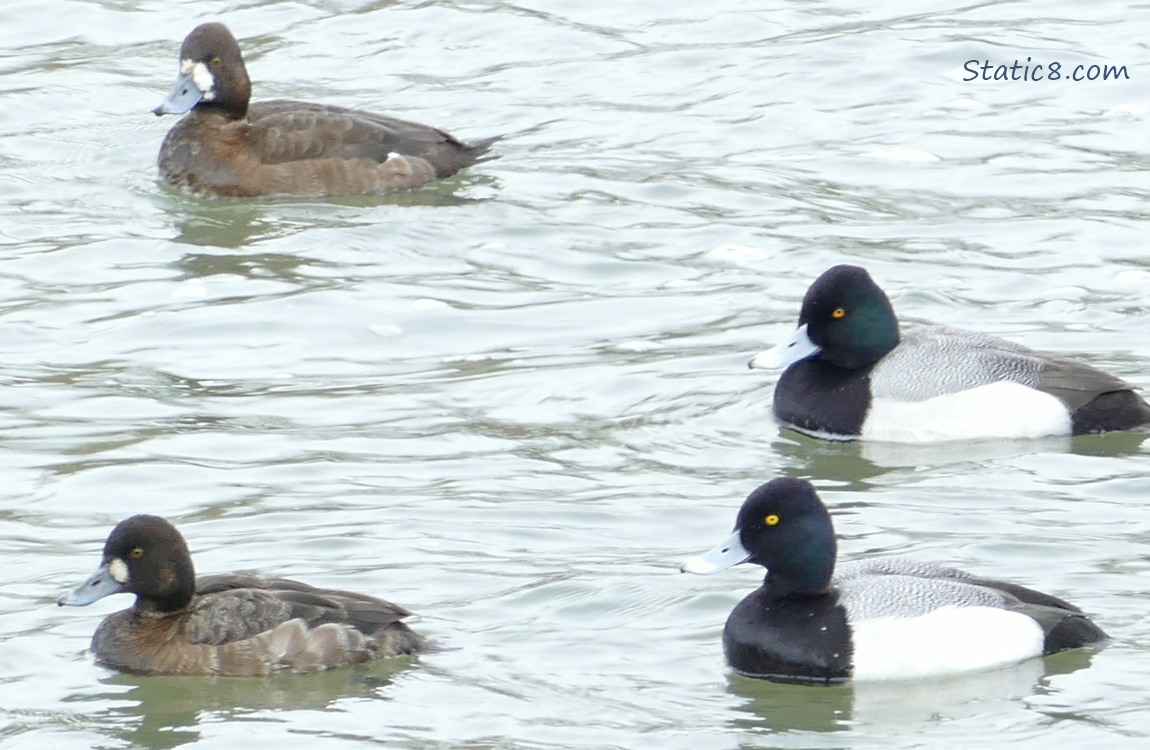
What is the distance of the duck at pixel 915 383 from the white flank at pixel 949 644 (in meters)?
2.80

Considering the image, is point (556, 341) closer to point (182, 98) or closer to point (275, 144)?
point (275, 144)

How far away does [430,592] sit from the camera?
8586mm

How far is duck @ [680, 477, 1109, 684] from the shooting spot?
7.85 m

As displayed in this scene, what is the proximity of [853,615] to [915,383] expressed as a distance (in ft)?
9.71

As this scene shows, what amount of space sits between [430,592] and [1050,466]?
3035 millimetres

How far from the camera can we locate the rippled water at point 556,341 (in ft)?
25.8

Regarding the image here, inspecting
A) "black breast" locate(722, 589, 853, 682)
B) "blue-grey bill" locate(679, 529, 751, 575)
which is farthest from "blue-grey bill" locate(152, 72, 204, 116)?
"black breast" locate(722, 589, 853, 682)

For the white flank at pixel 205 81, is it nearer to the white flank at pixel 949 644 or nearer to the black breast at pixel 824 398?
the black breast at pixel 824 398

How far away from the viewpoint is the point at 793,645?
7.93 meters

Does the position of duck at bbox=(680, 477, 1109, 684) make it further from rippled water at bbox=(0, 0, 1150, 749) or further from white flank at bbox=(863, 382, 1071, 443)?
white flank at bbox=(863, 382, 1071, 443)

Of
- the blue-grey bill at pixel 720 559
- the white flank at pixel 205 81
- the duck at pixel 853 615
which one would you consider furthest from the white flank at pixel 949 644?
the white flank at pixel 205 81

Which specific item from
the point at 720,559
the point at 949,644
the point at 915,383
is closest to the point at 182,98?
the point at 915,383

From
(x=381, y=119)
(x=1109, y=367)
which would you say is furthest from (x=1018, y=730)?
(x=381, y=119)

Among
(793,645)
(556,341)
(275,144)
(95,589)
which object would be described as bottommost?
(793,645)
